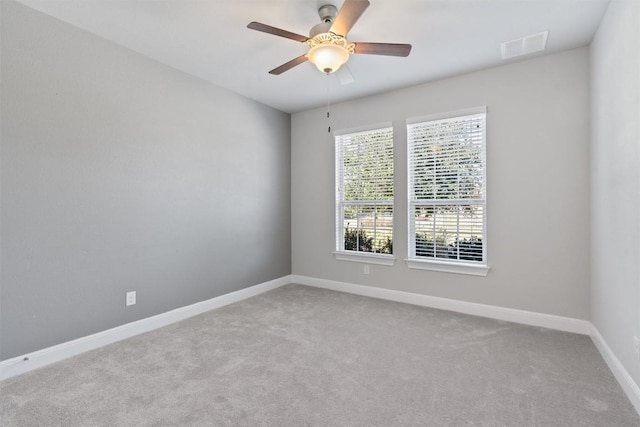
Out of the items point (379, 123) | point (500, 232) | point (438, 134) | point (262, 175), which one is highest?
point (379, 123)

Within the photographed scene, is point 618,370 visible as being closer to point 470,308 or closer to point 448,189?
point 470,308

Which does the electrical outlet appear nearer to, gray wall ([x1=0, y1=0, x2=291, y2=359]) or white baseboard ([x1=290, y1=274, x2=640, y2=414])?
gray wall ([x1=0, y1=0, x2=291, y2=359])

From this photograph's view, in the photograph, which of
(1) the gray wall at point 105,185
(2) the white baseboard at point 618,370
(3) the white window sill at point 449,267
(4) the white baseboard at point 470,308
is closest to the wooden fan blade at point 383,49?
(1) the gray wall at point 105,185

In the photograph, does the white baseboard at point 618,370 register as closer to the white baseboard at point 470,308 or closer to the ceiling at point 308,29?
the white baseboard at point 470,308

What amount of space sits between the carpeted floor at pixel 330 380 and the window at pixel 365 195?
1248mm

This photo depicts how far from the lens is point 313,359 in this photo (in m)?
2.44

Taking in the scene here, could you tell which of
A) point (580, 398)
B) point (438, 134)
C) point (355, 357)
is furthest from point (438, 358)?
point (438, 134)

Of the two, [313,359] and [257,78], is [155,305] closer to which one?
[313,359]

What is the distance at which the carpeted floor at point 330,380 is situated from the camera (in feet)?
5.81

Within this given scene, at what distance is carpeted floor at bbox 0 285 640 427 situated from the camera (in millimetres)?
1770

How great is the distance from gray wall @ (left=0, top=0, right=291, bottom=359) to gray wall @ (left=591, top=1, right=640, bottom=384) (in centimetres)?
365

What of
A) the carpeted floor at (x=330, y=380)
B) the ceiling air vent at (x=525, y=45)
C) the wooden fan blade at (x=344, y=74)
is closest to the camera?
the carpeted floor at (x=330, y=380)

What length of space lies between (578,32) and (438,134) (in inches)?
56.5

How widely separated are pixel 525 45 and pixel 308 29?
1981 millimetres
